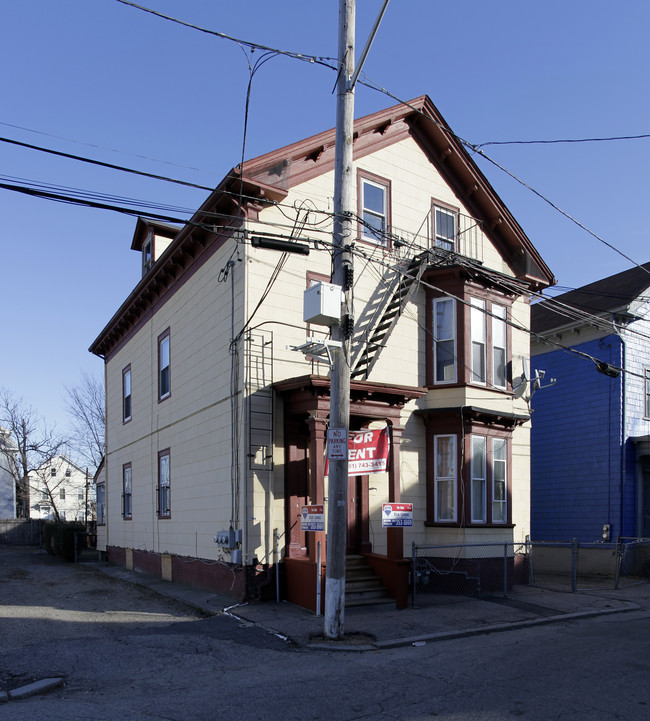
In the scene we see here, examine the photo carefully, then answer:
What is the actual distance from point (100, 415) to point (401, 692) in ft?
151

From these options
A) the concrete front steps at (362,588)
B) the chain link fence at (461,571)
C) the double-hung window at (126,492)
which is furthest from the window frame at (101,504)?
the concrete front steps at (362,588)

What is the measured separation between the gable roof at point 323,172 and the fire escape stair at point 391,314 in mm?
2917

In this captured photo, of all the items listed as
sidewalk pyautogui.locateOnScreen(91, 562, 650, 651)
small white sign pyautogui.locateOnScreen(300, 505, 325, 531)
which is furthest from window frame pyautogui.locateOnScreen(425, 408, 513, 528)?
small white sign pyautogui.locateOnScreen(300, 505, 325, 531)

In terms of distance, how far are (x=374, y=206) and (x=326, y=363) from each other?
5.67m

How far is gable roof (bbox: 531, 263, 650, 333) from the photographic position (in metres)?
22.4

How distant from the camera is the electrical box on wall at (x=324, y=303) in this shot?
10.7 m

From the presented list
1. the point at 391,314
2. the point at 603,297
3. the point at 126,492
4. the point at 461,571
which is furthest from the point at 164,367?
the point at 603,297

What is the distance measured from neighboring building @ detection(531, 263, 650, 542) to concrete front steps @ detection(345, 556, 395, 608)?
10.6 meters

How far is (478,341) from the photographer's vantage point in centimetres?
1692

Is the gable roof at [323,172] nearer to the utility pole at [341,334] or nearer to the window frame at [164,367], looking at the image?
the window frame at [164,367]

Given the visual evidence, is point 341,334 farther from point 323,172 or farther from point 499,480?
point 499,480

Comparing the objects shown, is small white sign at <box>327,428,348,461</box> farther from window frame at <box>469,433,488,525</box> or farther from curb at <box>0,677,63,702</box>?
window frame at <box>469,433,488,525</box>

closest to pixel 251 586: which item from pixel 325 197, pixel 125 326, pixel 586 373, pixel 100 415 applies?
pixel 325 197

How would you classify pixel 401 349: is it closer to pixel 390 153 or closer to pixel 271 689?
pixel 390 153
